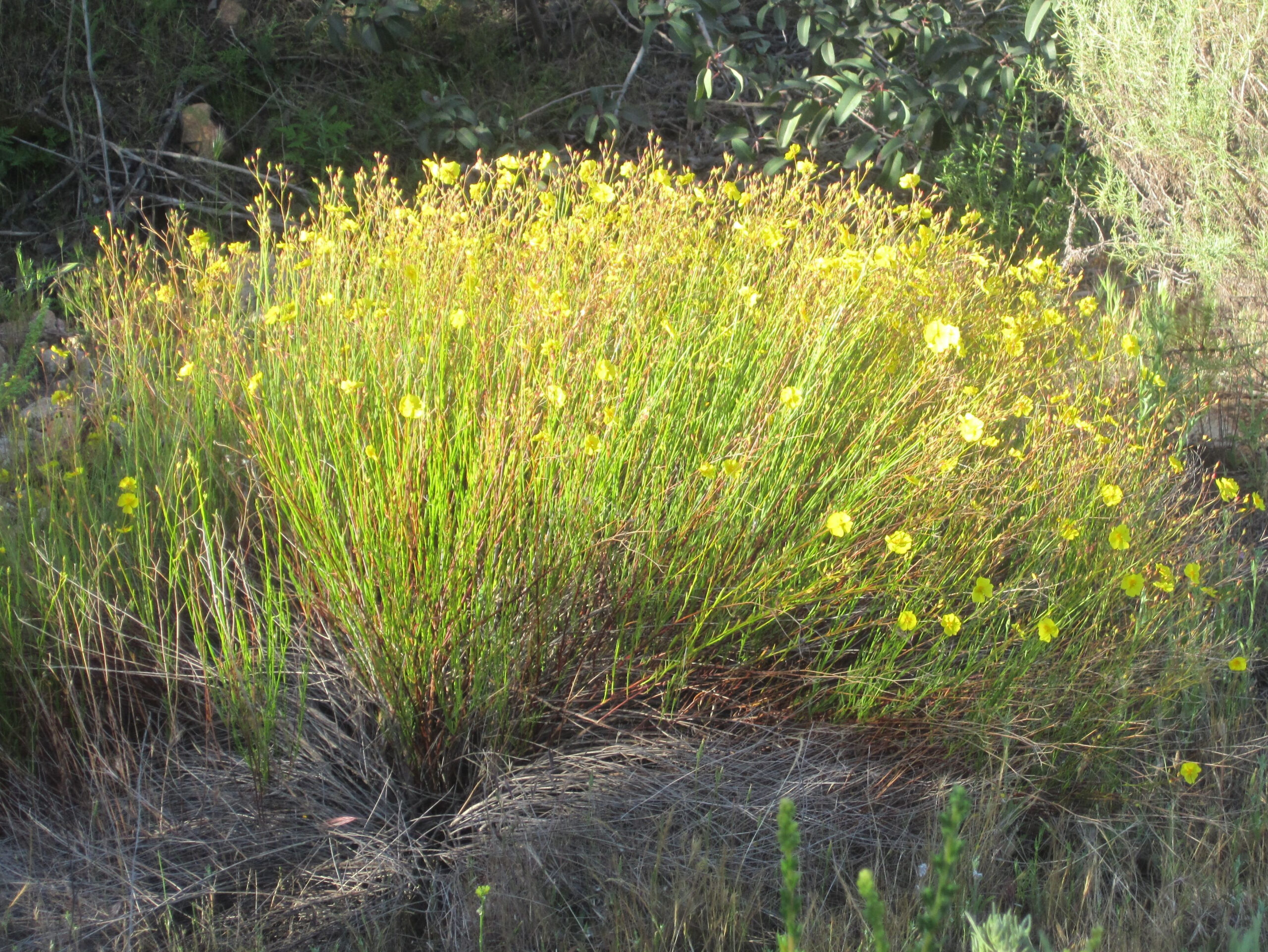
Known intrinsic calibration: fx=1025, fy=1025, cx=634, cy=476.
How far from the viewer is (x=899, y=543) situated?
185 cm

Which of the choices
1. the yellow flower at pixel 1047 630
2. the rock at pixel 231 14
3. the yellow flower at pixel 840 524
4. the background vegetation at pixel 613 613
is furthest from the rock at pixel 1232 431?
the rock at pixel 231 14

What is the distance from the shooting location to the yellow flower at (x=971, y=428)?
6.09 feet

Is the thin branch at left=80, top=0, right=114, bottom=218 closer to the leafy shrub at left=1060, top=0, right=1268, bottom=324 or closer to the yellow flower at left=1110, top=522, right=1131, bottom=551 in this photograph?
the leafy shrub at left=1060, top=0, right=1268, bottom=324

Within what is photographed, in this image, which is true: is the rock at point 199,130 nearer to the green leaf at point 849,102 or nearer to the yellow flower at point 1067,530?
the green leaf at point 849,102

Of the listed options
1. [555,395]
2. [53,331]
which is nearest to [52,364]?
[53,331]

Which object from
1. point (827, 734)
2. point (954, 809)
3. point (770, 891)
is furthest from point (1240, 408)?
point (954, 809)

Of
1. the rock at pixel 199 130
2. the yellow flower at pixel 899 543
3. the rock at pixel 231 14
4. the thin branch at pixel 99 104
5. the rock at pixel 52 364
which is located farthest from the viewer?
the rock at pixel 231 14

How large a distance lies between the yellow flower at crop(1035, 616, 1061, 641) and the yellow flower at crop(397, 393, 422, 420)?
3.86 ft

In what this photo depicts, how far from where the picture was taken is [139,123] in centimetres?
492

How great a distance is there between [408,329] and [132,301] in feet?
3.81

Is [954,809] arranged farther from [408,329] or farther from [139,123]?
[139,123]

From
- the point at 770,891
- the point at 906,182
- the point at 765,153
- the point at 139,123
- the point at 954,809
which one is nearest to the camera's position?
the point at 954,809

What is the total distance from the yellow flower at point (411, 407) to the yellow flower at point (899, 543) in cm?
86

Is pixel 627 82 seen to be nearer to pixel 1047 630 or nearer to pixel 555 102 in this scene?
pixel 555 102
